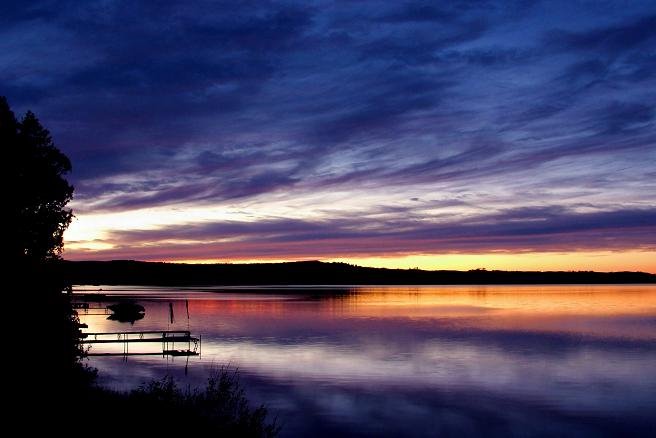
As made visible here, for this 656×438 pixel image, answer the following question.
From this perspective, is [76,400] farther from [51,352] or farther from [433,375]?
[433,375]

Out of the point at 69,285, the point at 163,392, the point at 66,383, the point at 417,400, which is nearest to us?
the point at 163,392

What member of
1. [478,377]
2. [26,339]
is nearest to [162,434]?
[26,339]

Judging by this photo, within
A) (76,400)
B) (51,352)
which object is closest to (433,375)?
(51,352)

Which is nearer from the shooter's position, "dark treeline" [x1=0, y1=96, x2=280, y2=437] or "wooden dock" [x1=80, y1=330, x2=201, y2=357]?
"dark treeline" [x1=0, y1=96, x2=280, y2=437]

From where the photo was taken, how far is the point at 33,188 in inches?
1271

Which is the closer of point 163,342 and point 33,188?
point 33,188

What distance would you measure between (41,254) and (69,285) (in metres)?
2.13

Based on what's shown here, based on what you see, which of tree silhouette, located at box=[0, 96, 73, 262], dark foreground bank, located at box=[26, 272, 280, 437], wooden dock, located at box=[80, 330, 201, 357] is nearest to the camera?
dark foreground bank, located at box=[26, 272, 280, 437]

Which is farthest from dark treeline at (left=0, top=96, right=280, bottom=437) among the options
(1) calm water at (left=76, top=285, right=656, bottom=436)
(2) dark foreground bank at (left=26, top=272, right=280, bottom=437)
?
(1) calm water at (left=76, top=285, right=656, bottom=436)

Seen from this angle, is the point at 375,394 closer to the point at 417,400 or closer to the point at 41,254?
the point at 417,400

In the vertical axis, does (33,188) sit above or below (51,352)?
above

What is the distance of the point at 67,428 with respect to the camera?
20.6 m

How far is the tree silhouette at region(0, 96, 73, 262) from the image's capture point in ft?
103

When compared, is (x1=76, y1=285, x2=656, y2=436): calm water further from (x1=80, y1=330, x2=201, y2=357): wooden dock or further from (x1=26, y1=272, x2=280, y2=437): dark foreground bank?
(x1=26, y1=272, x2=280, y2=437): dark foreground bank
